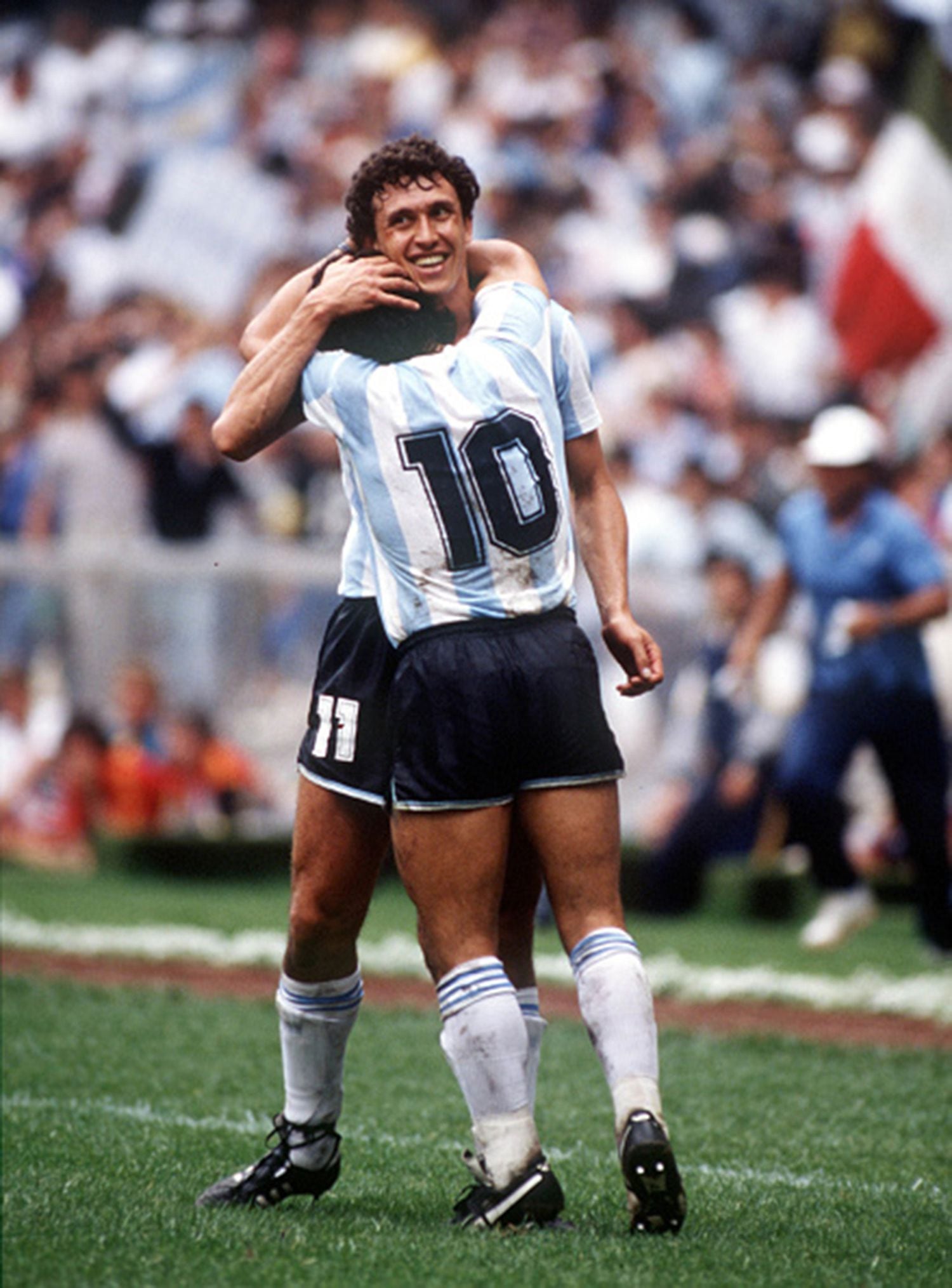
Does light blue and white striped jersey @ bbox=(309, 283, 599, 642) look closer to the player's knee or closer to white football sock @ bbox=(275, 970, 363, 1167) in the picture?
the player's knee

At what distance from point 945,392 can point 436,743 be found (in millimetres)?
11190

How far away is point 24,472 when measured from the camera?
54.6ft

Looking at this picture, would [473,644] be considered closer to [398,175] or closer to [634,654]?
[634,654]

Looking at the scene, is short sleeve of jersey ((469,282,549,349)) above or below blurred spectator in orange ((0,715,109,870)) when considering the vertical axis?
above

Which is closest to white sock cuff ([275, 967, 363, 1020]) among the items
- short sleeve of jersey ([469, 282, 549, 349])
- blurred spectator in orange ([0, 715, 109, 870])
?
short sleeve of jersey ([469, 282, 549, 349])

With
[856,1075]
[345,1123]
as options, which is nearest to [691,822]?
[856,1075]

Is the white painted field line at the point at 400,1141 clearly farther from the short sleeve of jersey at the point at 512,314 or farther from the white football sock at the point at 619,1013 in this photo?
the short sleeve of jersey at the point at 512,314

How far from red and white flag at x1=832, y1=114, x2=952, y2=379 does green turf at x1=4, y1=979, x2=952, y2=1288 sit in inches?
331

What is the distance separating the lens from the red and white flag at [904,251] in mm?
14414

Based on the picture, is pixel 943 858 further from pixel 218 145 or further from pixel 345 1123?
pixel 218 145

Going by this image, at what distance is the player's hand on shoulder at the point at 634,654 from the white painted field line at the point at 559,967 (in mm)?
4011

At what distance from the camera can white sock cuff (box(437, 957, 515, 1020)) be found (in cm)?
394

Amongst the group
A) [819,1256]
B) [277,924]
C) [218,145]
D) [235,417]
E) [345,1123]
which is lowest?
[277,924]

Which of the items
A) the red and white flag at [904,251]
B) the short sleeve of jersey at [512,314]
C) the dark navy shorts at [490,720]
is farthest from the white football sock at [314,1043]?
the red and white flag at [904,251]
